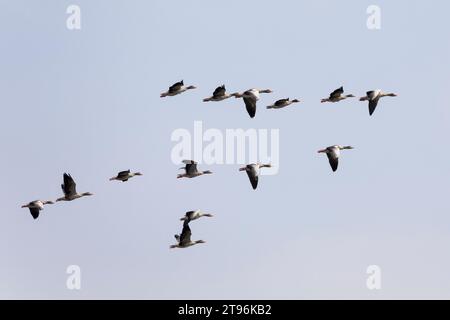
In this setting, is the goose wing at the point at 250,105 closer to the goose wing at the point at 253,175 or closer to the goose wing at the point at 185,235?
the goose wing at the point at 253,175

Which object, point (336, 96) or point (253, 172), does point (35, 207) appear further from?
point (336, 96)

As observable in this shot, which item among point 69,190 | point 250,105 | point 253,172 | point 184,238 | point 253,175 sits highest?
point 250,105

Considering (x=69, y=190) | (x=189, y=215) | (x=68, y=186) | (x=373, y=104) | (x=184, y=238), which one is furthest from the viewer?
(x=373, y=104)

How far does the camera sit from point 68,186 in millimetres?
75062

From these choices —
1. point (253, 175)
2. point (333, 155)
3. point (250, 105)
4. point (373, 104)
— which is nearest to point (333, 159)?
point (333, 155)

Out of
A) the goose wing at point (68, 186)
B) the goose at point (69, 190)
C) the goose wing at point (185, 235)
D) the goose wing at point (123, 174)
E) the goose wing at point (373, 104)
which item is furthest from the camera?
the goose wing at point (373, 104)

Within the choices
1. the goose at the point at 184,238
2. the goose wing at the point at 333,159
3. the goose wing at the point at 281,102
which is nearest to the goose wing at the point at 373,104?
the goose wing at the point at 333,159

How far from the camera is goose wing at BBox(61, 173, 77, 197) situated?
74125mm

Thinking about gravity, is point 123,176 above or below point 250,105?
below

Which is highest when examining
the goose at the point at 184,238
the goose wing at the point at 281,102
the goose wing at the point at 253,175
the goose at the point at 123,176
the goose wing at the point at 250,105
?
the goose wing at the point at 281,102

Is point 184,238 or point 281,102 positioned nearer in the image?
point 184,238

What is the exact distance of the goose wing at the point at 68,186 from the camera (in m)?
74.1
